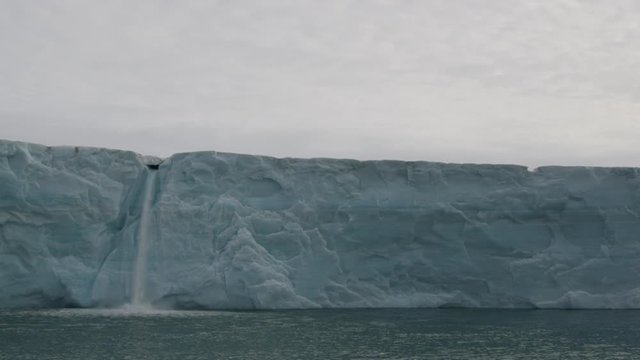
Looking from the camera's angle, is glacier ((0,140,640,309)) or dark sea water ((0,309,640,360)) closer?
dark sea water ((0,309,640,360))

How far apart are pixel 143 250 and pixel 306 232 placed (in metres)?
4.02

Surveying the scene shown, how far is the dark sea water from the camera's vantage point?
12773 millimetres

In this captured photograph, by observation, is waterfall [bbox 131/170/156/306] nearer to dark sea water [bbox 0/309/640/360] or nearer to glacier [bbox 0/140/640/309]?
glacier [bbox 0/140/640/309]

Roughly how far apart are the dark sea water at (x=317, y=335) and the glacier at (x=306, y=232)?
3.50ft

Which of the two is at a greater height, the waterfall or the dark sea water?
the waterfall

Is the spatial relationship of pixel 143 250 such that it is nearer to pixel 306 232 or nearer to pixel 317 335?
pixel 306 232

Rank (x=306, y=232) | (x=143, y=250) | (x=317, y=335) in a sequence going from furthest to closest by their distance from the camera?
(x=306, y=232) < (x=143, y=250) < (x=317, y=335)

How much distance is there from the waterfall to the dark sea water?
917 millimetres

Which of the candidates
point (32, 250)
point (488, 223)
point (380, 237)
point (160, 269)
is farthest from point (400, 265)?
point (32, 250)

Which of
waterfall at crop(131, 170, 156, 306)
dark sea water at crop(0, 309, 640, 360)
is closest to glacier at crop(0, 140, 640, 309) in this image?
waterfall at crop(131, 170, 156, 306)

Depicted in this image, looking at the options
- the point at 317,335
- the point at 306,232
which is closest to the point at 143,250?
the point at 306,232

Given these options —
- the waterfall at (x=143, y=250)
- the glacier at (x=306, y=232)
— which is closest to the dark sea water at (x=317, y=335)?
the waterfall at (x=143, y=250)

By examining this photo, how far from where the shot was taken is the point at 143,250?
20.5 meters

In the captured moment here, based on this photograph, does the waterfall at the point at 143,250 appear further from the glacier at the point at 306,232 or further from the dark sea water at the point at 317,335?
the dark sea water at the point at 317,335
